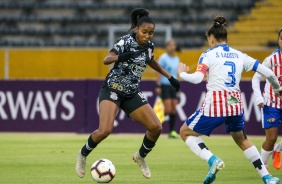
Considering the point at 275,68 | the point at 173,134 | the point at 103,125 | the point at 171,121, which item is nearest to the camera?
the point at 103,125

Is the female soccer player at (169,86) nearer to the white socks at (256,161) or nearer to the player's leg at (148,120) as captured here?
the player's leg at (148,120)

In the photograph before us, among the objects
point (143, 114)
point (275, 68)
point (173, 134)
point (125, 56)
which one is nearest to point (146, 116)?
point (143, 114)

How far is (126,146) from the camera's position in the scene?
682 inches

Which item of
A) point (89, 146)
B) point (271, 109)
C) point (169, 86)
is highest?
point (271, 109)

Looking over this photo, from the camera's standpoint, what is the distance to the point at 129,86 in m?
11.5

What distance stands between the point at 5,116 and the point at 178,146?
18.8ft

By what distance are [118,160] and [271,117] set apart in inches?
120

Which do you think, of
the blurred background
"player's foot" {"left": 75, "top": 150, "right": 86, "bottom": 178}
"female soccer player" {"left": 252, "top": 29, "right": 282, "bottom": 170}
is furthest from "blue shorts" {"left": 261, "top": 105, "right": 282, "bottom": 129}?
the blurred background

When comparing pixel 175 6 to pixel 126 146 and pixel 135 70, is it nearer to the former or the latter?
pixel 126 146

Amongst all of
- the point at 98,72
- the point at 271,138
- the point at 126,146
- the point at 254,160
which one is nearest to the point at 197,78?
the point at 254,160

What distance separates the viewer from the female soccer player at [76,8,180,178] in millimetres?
11211

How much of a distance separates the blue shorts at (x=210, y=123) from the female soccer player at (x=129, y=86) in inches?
41.2

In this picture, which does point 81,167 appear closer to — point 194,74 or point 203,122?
point 203,122

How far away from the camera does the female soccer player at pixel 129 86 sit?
11211mm
